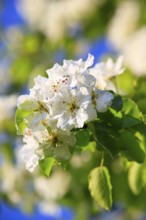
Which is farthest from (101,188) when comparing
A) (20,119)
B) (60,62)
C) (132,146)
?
(60,62)

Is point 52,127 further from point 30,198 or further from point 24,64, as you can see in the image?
point 24,64

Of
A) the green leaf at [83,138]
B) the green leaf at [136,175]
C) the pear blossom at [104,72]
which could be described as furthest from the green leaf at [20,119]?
the green leaf at [136,175]

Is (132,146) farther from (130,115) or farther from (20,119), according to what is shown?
(20,119)

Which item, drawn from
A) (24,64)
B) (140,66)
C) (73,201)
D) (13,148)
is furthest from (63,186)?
(24,64)

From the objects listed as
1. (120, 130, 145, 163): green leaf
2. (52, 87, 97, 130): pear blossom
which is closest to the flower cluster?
(52, 87, 97, 130): pear blossom

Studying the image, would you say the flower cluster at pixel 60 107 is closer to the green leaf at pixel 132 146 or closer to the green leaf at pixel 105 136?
the green leaf at pixel 105 136
